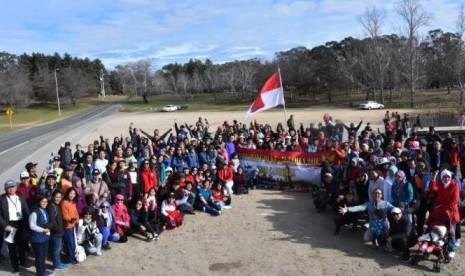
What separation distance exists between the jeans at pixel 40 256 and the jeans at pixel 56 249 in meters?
0.19

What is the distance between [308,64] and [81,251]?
67760 millimetres

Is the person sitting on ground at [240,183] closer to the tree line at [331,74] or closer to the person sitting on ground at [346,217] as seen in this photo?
the person sitting on ground at [346,217]

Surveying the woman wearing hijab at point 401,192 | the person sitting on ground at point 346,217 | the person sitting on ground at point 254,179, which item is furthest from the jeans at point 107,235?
the woman wearing hijab at point 401,192

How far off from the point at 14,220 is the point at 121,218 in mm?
2378

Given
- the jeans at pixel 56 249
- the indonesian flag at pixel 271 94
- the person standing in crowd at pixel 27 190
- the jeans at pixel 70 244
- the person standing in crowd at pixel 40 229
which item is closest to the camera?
the person standing in crowd at pixel 40 229

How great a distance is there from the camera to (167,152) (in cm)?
1329

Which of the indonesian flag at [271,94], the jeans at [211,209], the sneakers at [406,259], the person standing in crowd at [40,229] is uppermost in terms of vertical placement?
the indonesian flag at [271,94]

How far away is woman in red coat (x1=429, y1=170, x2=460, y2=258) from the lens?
25.9ft

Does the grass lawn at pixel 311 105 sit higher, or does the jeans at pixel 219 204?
the grass lawn at pixel 311 105

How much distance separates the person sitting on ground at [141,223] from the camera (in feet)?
32.0

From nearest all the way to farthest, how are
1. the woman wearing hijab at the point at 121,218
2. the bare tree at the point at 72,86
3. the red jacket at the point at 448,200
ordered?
the red jacket at the point at 448,200
the woman wearing hijab at the point at 121,218
the bare tree at the point at 72,86

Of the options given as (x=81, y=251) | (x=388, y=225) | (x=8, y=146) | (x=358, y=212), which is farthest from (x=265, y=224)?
(x=8, y=146)

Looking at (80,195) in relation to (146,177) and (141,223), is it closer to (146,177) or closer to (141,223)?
(141,223)

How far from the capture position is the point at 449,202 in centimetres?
789
